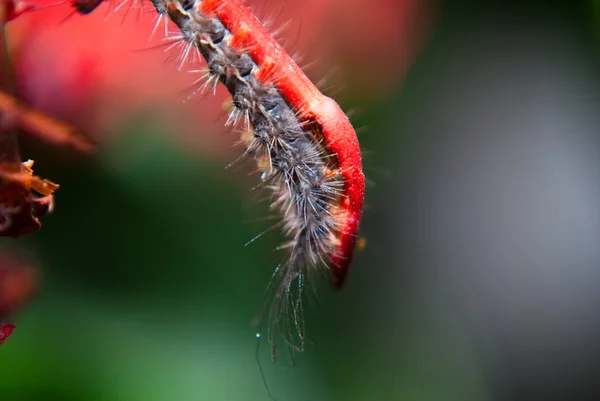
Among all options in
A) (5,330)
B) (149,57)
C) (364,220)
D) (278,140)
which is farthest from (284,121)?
(364,220)

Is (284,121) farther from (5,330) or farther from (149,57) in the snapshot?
(149,57)

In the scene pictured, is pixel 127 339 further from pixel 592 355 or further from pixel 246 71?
pixel 592 355

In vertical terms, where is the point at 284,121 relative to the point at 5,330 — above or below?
above

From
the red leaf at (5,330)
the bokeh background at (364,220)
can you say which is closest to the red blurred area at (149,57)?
the bokeh background at (364,220)

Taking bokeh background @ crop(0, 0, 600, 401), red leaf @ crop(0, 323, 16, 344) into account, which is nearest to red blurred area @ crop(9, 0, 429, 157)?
bokeh background @ crop(0, 0, 600, 401)

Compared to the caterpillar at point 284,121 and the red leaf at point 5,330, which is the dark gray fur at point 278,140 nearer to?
the caterpillar at point 284,121

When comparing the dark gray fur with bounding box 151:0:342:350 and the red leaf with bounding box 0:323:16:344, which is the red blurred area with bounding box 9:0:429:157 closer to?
the dark gray fur with bounding box 151:0:342:350
